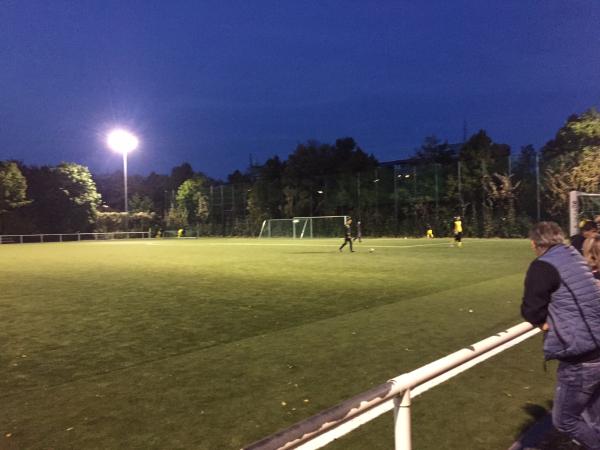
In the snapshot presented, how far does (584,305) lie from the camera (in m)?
3.10

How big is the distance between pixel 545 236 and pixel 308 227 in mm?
48401

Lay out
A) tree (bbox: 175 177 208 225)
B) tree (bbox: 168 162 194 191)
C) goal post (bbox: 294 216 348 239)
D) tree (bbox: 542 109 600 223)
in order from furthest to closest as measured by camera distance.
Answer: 1. tree (bbox: 168 162 194 191)
2. tree (bbox: 175 177 208 225)
3. goal post (bbox: 294 216 348 239)
4. tree (bbox: 542 109 600 223)

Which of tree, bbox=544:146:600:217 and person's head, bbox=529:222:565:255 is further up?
tree, bbox=544:146:600:217

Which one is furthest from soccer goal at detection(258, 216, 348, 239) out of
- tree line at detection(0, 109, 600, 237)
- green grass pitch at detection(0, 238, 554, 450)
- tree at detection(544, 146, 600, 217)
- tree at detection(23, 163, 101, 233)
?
green grass pitch at detection(0, 238, 554, 450)

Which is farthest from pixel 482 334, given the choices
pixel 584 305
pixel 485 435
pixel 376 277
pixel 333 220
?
pixel 333 220

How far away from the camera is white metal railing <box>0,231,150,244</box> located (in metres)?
55.2

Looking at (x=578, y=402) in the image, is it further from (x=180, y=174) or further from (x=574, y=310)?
(x=180, y=174)

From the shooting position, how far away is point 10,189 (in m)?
55.9

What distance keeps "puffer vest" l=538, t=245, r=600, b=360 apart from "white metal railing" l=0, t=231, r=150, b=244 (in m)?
60.8

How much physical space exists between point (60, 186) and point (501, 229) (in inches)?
2017

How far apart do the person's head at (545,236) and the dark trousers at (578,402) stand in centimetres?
77

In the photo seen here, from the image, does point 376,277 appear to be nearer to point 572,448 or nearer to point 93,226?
point 572,448

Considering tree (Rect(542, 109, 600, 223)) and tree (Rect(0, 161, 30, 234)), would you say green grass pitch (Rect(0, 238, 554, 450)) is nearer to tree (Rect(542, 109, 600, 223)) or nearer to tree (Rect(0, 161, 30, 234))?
tree (Rect(542, 109, 600, 223))

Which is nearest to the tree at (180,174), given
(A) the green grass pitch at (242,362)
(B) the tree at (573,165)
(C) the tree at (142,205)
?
(C) the tree at (142,205)
